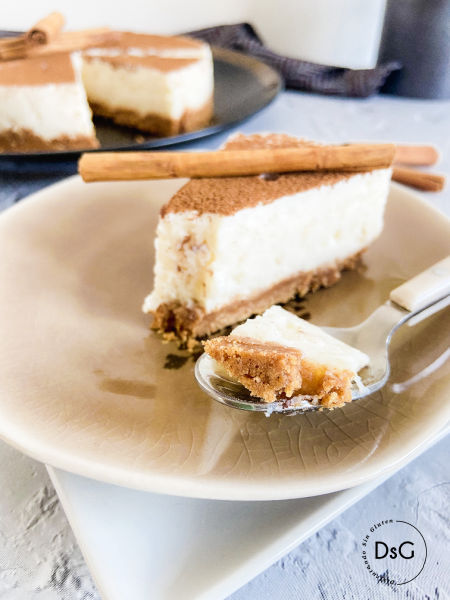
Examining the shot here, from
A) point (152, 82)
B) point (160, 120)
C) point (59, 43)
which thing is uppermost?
point (59, 43)

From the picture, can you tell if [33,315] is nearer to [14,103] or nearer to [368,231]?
[368,231]

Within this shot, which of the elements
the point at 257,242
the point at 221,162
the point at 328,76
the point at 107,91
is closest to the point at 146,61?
the point at 107,91

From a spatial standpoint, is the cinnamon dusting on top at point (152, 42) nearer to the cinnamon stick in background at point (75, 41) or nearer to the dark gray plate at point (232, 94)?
the cinnamon stick in background at point (75, 41)

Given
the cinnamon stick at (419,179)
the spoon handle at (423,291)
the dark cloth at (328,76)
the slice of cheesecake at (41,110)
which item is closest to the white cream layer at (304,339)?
the spoon handle at (423,291)

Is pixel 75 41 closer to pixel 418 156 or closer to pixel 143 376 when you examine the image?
pixel 418 156

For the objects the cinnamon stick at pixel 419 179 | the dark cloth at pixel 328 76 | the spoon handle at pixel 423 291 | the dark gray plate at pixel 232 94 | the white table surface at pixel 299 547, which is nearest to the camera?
the white table surface at pixel 299 547

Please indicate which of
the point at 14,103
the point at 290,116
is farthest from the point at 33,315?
the point at 290,116

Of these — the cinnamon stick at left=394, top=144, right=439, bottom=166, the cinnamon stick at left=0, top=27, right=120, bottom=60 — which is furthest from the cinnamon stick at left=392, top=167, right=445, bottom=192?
the cinnamon stick at left=0, top=27, right=120, bottom=60
